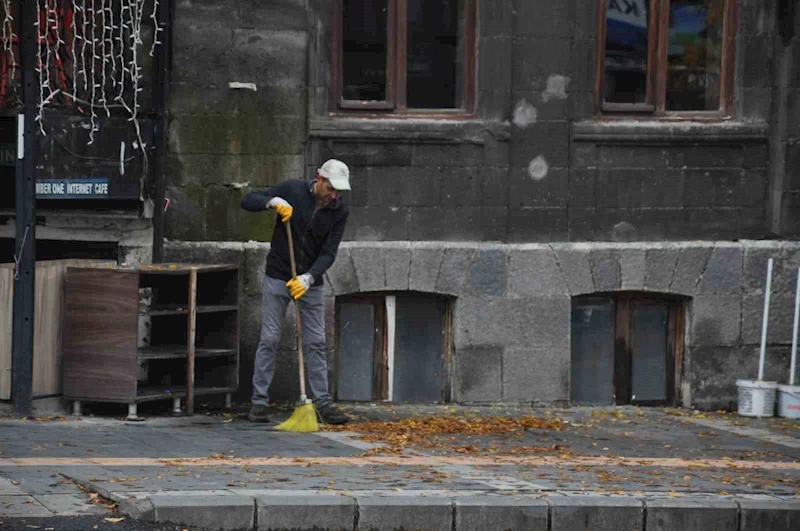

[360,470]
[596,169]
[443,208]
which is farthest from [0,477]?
[596,169]

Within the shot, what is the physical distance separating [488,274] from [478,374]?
0.82 metres

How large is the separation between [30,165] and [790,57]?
6.41 m

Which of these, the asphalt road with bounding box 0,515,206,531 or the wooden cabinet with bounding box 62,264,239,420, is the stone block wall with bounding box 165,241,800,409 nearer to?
the wooden cabinet with bounding box 62,264,239,420

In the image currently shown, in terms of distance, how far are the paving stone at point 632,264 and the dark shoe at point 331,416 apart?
298cm

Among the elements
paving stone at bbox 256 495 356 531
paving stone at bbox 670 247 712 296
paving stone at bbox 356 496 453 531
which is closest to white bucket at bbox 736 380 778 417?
paving stone at bbox 670 247 712 296

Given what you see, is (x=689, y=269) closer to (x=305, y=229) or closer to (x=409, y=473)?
(x=305, y=229)

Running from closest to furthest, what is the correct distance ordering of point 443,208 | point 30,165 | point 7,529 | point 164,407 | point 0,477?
point 7,529 < point 0,477 < point 30,165 < point 164,407 < point 443,208

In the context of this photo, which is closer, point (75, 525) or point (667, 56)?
point (75, 525)

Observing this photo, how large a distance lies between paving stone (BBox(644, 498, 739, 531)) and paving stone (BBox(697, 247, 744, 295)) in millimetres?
5071

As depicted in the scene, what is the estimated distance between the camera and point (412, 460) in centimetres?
1040

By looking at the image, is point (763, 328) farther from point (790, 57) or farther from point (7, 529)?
point (7, 529)

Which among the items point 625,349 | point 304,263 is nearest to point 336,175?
point 304,263

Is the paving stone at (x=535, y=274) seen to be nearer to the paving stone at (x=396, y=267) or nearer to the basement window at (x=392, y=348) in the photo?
the basement window at (x=392, y=348)

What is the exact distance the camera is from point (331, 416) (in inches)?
478
